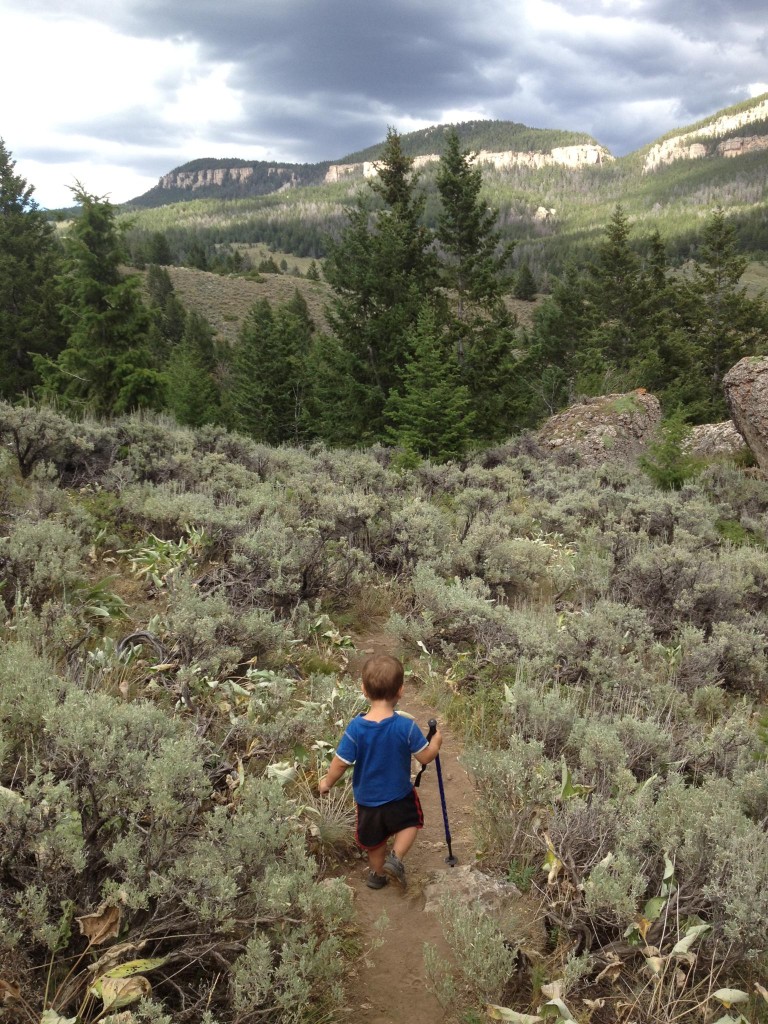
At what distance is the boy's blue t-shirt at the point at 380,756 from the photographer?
3.26 meters

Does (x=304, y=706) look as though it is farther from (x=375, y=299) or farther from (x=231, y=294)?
(x=231, y=294)

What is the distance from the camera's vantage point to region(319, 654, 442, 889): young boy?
325cm

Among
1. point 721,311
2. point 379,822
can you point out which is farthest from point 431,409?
point 721,311

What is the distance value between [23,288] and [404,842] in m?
31.0

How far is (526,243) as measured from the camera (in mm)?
186375

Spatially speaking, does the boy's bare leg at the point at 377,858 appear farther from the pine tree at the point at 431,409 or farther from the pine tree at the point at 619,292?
the pine tree at the point at 619,292

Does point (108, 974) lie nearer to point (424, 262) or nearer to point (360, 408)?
point (360, 408)

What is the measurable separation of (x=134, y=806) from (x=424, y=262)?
20991 millimetres

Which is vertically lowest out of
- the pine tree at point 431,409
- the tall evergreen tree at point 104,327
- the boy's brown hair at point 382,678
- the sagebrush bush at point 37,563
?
the boy's brown hair at point 382,678

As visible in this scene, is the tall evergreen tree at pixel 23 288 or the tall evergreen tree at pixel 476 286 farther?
the tall evergreen tree at pixel 23 288

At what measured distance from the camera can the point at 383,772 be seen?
3256 millimetres

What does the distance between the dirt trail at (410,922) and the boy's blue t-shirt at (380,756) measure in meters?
0.43

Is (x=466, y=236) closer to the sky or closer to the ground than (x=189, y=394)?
closer to the sky

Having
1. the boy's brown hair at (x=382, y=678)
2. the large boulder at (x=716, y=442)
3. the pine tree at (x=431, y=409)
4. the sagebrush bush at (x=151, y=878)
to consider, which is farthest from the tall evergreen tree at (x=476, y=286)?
the sagebrush bush at (x=151, y=878)
